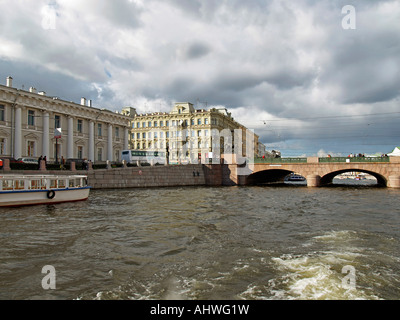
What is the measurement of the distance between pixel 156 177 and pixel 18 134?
1729 cm

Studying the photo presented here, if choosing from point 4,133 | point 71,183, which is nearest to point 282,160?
point 71,183

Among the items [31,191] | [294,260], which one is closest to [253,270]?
[294,260]

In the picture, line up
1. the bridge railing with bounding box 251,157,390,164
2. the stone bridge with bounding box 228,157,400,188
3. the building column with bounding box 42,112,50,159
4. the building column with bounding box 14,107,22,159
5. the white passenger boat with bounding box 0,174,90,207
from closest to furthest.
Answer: the white passenger boat with bounding box 0,174,90,207, the building column with bounding box 14,107,22,159, the stone bridge with bounding box 228,157,400,188, the bridge railing with bounding box 251,157,390,164, the building column with bounding box 42,112,50,159

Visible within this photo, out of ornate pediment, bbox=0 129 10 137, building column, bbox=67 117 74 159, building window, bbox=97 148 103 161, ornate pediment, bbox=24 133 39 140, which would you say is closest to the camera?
ornate pediment, bbox=0 129 10 137

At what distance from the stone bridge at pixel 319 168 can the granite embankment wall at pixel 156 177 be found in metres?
3.55

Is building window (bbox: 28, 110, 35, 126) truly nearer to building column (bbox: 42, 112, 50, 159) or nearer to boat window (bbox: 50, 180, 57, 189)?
building column (bbox: 42, 112, 50, 159)

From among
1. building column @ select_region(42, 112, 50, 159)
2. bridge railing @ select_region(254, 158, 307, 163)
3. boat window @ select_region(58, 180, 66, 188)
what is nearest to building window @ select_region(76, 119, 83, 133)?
building column @ select_region(42, 112, 50, 159)

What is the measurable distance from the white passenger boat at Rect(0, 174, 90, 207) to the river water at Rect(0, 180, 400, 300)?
12.9ft

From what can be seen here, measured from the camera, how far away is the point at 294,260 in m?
7.28

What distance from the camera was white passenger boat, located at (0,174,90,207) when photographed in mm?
16672

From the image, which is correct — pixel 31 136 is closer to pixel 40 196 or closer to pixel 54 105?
pixel 54 105

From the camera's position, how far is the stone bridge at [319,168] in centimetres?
3712

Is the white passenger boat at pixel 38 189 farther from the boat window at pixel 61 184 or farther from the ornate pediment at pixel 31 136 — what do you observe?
the ornate pediment at pixel 31 136

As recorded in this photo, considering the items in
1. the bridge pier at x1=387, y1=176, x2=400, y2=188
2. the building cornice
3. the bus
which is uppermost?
the building cornice
